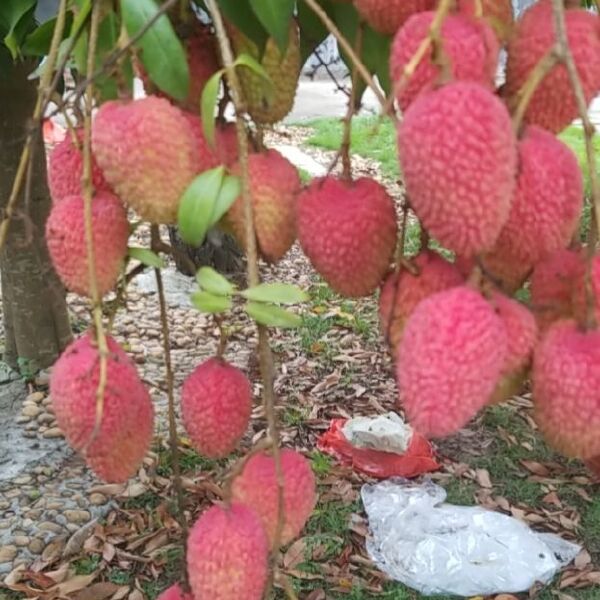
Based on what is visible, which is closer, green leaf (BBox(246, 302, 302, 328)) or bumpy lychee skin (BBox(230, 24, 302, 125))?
green leaf (BBox(246, 302, 302, 328))

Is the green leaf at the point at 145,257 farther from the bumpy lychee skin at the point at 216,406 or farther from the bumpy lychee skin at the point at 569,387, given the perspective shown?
the bumpy lychee skin at the point at 569,387

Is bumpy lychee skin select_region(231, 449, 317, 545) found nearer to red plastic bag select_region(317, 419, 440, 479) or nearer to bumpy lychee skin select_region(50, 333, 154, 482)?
bumpy lychee skin select_region(50, 333, 154, 482)

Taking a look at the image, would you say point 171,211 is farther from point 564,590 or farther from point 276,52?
point 564,590

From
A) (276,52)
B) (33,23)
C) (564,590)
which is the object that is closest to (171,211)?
(276,52)

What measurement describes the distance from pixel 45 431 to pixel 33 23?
165 cm

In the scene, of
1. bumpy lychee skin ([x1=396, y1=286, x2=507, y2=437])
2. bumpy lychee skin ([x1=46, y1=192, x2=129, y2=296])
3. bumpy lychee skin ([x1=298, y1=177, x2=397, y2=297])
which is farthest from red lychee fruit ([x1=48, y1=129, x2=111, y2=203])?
bumpy lychee skin ([x1=396, y1=286, x2=507, y2=437])

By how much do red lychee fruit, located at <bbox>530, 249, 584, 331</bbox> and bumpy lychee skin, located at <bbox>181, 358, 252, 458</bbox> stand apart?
0.70 ft

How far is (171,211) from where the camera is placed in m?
0.52

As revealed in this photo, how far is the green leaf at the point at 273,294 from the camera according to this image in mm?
477

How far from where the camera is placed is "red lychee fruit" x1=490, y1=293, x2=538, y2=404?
44cm

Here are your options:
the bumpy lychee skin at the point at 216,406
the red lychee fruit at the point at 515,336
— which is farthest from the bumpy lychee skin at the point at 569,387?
the bumpy lychee skin at the point at 216,406

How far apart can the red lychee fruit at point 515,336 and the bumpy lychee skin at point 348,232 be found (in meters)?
0.10

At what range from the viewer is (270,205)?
0.52m

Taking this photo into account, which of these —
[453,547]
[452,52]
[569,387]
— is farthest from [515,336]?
[453,547]
